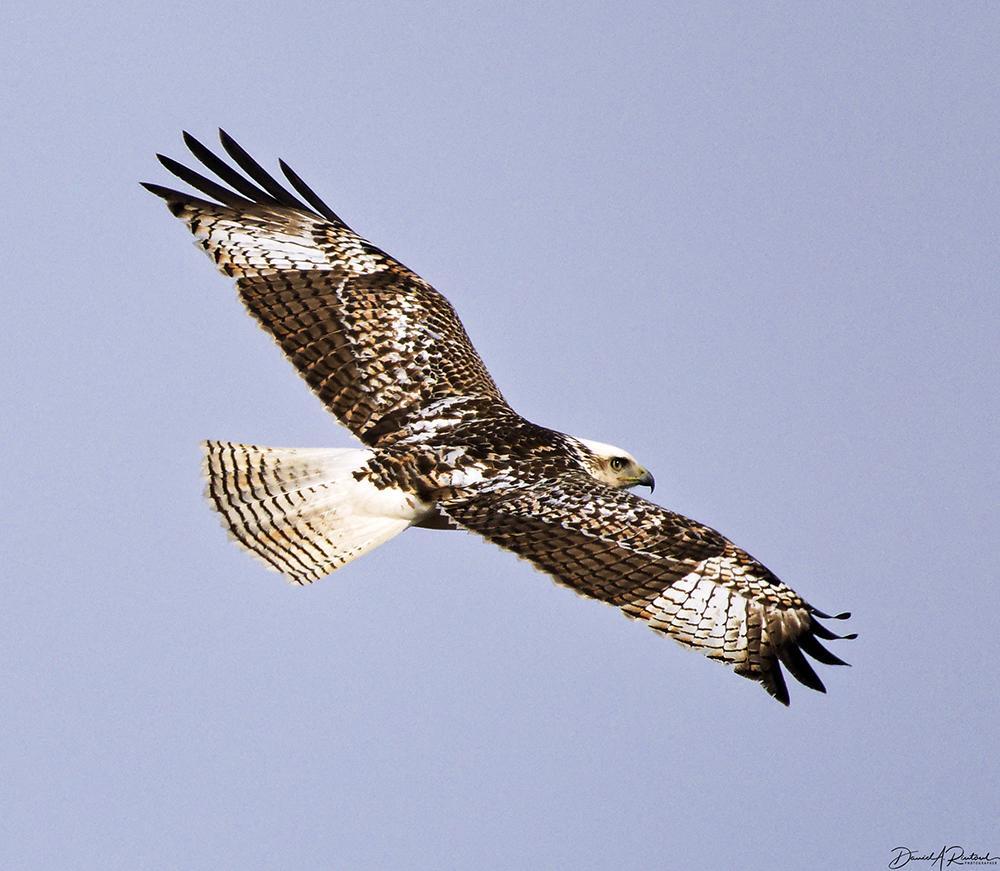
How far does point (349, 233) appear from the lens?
12.2 meters

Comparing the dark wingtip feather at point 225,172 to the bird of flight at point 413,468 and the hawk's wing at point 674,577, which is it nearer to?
the bird of flight at point 413,468

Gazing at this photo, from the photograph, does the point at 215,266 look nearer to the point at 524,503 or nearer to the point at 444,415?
the point at 444,415

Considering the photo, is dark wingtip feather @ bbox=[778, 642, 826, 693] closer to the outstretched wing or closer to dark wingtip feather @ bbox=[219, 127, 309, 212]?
the outstretched wing

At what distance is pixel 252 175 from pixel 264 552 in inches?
121

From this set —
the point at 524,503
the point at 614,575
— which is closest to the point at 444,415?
the point at 524,503

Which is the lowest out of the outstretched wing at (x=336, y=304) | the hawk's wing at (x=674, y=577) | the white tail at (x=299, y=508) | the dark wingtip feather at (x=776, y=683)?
the dark wingtip feather at (x=776, y=683)

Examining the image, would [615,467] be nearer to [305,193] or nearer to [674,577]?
[674,577]

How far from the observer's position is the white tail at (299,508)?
406 inches

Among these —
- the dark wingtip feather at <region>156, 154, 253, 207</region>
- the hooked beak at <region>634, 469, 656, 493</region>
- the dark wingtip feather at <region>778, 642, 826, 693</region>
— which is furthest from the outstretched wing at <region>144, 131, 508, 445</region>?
the dark wingtip feather at <region>778, 642, 826, 693</region>

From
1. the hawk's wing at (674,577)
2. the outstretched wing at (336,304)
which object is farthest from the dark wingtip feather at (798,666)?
the outstretched wing at (336,304)

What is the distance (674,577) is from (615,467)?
2018 millimetres

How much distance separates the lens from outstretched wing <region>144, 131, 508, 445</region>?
11.1 meters

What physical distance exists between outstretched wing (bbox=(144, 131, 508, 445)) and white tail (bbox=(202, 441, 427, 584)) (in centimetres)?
62

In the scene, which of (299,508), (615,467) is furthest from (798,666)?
(299,508)
